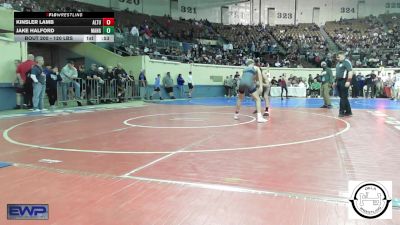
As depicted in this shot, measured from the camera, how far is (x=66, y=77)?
50.0 feet

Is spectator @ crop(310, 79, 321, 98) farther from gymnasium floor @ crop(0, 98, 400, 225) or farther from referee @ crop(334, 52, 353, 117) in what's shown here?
gymnasium floor @ crop(0, 98, 400, 225)

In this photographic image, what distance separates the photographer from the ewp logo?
2.89m

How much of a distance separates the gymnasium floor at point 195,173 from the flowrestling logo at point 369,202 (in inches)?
3.0

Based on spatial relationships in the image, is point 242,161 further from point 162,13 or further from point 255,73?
point 162,13

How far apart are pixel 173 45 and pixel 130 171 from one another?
79.2 ft

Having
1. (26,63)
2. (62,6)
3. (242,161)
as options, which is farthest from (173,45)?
(242,161)

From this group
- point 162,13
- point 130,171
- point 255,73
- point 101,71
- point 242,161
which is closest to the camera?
point 130,171

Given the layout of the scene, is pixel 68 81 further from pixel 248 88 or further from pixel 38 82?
pixel 248 88

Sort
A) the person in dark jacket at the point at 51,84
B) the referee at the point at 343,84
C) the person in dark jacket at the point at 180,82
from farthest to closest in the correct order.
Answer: the person in dark jacket at the point at 180,82 < the person in dark jacket at the point at 51,84 < the referee at the point at 343,84
